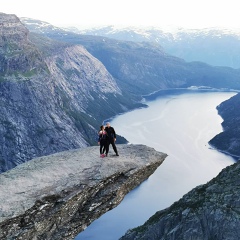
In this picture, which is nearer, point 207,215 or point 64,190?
point 64,190

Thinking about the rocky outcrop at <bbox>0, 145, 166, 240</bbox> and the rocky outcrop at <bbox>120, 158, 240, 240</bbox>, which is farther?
the rocky outcrop at <bbox>120, 158, 240, 240</bbox>

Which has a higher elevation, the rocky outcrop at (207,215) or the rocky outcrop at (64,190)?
the rocky outcrop at (64,190)

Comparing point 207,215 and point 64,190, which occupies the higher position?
point 64,190

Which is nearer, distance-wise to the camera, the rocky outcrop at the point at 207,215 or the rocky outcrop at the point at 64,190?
the rocky outcrop at the point at 64,190

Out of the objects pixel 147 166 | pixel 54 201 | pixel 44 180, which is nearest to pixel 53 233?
pixel 54 201

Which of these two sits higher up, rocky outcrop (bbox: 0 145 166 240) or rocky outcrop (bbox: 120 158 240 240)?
rocky outcrop (bbox: 0 145 166 240)
